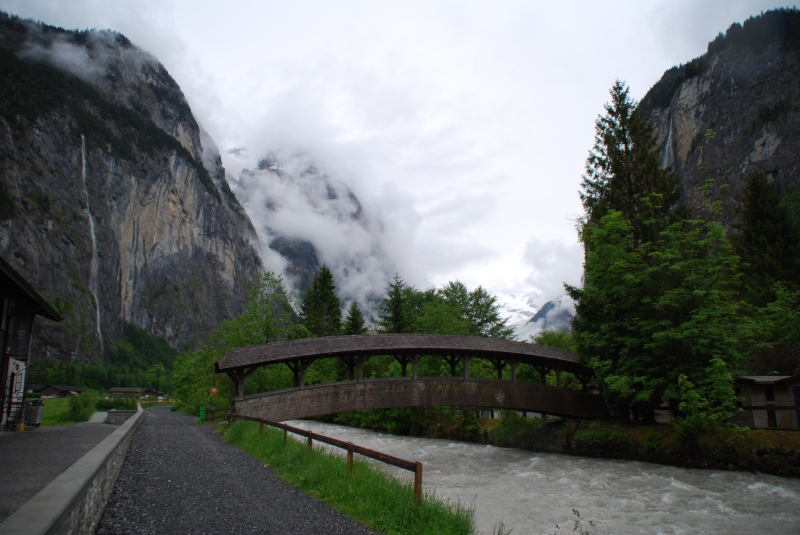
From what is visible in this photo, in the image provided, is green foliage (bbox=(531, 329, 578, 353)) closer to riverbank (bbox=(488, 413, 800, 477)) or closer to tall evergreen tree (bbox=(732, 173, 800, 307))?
tall evergreen tree (bbox=(732, 173, 800, 307))

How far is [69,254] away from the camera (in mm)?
93312

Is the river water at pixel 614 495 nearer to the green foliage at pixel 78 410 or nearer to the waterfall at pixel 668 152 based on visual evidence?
the green foliage at pixel 78 410

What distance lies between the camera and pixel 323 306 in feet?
138

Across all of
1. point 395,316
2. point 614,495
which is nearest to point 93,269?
point 395,316

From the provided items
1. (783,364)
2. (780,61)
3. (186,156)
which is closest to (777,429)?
(783,364)

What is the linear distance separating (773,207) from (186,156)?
12986cm

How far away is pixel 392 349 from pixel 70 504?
15.6 m

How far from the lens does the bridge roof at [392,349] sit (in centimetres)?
1758

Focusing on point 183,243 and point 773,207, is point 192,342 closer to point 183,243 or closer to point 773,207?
point 183,243

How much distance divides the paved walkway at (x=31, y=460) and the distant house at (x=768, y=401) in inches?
678

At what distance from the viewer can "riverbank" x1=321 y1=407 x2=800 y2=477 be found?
13.7m

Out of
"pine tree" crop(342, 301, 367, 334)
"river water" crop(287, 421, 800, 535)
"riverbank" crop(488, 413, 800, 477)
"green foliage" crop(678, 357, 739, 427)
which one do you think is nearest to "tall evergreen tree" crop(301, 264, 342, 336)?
"pine tree" crop(342, 301, 367, 334)

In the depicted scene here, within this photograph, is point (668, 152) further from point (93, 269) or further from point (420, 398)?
point (93, 269)

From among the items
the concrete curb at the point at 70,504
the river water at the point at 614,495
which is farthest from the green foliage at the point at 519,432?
the concrete curb at the point at 70,504
